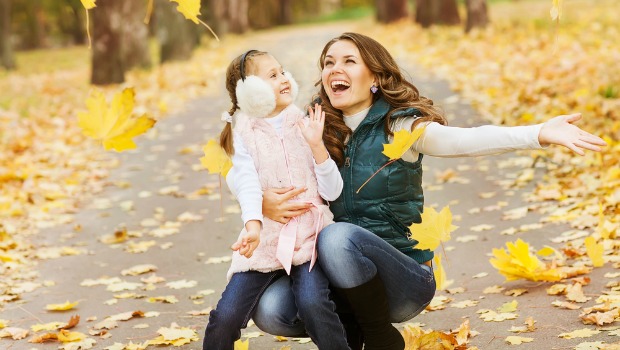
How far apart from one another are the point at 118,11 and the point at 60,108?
2705mm

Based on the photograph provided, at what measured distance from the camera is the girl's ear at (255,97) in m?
3.03

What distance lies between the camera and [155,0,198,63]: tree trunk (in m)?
18.6

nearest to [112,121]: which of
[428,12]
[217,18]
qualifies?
[428,12]

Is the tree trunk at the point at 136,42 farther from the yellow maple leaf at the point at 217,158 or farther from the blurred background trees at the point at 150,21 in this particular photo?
the yellow maple leaf at the point at 217,158

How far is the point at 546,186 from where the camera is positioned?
6109mm

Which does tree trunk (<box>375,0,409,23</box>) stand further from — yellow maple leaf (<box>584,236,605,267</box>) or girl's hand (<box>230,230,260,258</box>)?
girl's hand (<box>230,230,260,258</box>)

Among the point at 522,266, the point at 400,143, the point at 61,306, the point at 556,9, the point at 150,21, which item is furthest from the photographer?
the point at 150,21

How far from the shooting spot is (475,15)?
1698 centimetres

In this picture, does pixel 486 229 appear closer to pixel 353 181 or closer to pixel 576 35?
pixel 353 181

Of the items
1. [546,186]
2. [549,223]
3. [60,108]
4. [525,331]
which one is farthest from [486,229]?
[60,108]

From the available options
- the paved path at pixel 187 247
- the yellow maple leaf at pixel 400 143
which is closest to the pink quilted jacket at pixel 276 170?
the yellow maple leaf at pixel 400 143

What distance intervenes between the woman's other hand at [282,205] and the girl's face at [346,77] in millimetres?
415

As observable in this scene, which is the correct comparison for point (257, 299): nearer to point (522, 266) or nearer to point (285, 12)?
point (522, 266)

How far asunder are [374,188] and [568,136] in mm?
747
